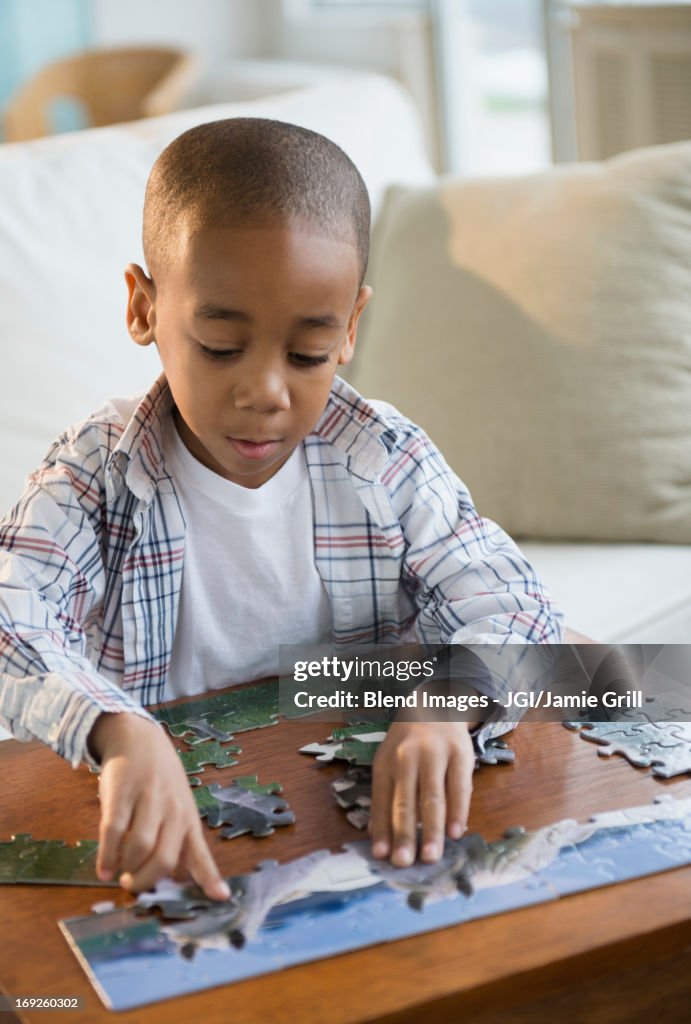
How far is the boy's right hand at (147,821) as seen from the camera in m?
0.88

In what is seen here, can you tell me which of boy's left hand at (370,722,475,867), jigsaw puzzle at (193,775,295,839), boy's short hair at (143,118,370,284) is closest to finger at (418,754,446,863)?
boy's left hand at (370,722,475,867)

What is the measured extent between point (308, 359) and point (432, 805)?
38 cm

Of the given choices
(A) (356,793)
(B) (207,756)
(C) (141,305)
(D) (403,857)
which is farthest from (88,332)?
(D) (403,857)

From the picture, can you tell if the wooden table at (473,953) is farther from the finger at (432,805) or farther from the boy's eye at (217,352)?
the boy's eye at (217,352)

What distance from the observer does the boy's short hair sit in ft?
3.49

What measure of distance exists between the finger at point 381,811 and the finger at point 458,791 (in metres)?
0.04

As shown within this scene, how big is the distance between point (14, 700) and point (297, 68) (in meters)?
4.15

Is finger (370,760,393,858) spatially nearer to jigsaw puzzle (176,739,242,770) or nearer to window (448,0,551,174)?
jigsaw puzzle (176,739,242,770)

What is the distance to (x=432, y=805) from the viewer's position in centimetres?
94

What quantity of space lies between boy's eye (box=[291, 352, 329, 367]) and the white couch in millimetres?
641

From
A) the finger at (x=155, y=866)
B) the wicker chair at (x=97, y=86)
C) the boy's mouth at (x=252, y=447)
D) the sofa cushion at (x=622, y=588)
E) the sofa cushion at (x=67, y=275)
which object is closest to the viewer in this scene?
the finger at (x=155, y=866)

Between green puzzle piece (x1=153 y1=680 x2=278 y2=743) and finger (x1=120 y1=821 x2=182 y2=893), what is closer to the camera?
finger (x1=120 y1=821 x2=182 y2=893)

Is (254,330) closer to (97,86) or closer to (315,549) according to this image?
(315,549)

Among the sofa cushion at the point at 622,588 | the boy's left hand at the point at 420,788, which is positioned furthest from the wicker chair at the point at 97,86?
the boy's left hand at the point at 420,788
